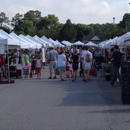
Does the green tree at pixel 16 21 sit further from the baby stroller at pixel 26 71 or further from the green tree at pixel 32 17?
the baby stroller at pixel 26 71

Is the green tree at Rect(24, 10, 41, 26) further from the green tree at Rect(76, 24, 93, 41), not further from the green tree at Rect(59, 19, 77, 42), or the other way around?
the green tree at Rect(59, 19, 77, 42)

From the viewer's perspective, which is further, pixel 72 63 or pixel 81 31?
pixel 81 31

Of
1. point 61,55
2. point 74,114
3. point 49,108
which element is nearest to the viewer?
point 74,114

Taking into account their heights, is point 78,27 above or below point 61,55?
above

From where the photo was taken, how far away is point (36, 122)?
1025cm

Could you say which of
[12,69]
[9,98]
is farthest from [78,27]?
[9,98]

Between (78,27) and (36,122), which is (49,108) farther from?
(78,27)

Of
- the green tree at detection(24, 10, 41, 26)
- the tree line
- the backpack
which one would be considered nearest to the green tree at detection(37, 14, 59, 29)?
the tree line

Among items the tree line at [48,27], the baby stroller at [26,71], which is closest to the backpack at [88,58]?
the baby stroller at [26,71]

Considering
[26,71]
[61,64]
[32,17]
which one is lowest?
[26,71]

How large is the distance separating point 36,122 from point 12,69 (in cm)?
1570

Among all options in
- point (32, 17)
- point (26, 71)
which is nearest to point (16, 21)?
point (32, 17)

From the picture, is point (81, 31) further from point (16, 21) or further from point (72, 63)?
point (72, 63)

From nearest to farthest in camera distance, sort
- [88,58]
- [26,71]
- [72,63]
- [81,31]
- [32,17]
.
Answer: [88,58]
[72,63]
[26,71]
[81,31]
[32,17]
